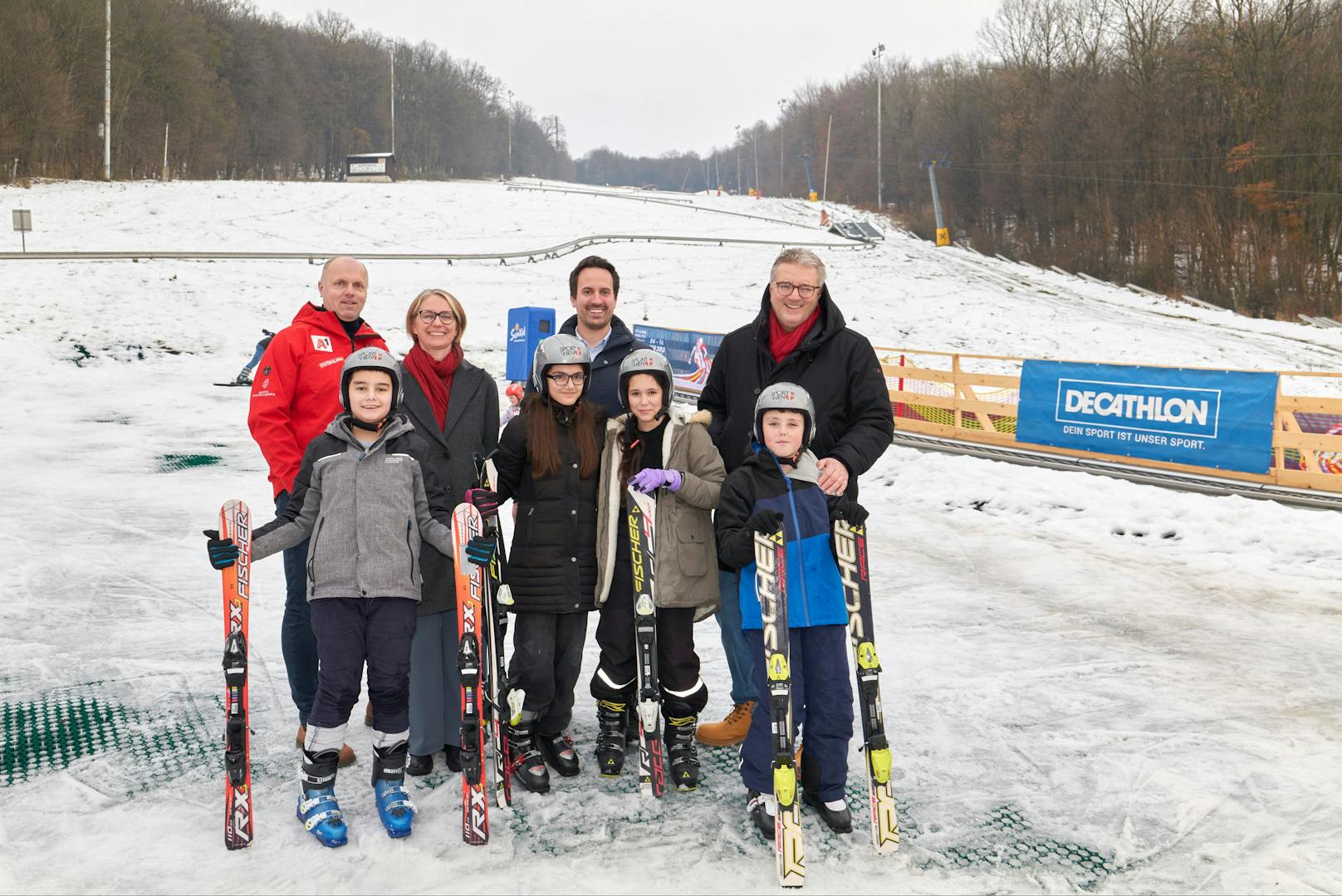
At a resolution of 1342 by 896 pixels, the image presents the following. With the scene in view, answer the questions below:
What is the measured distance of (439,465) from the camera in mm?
3707

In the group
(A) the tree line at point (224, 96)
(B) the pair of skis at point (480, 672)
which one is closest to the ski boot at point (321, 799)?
(B) the pair of skis at point (480, 672)

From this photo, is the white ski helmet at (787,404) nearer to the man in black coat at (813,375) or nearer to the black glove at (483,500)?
the man in black coat at (813,375)

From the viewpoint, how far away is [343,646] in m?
3.23

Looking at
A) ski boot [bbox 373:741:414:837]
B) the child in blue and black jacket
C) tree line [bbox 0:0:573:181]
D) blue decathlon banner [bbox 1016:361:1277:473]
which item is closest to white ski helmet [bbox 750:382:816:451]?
the child in blue and black jacket

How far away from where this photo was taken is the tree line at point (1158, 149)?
30156 millimetres

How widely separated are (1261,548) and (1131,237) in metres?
36.2

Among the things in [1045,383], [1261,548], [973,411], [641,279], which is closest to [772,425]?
[1261,548]

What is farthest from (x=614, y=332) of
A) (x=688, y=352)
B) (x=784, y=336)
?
(x=688, y=352)

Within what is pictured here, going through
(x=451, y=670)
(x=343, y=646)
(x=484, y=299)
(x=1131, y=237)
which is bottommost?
(x=451, y=670)

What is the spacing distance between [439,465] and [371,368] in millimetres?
559

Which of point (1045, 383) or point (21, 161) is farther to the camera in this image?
point (21, 161)

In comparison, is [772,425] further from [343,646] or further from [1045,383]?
[1045,383]

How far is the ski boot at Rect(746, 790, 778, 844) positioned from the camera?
3.29 meters

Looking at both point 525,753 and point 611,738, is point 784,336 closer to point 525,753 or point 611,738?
point 611,738
